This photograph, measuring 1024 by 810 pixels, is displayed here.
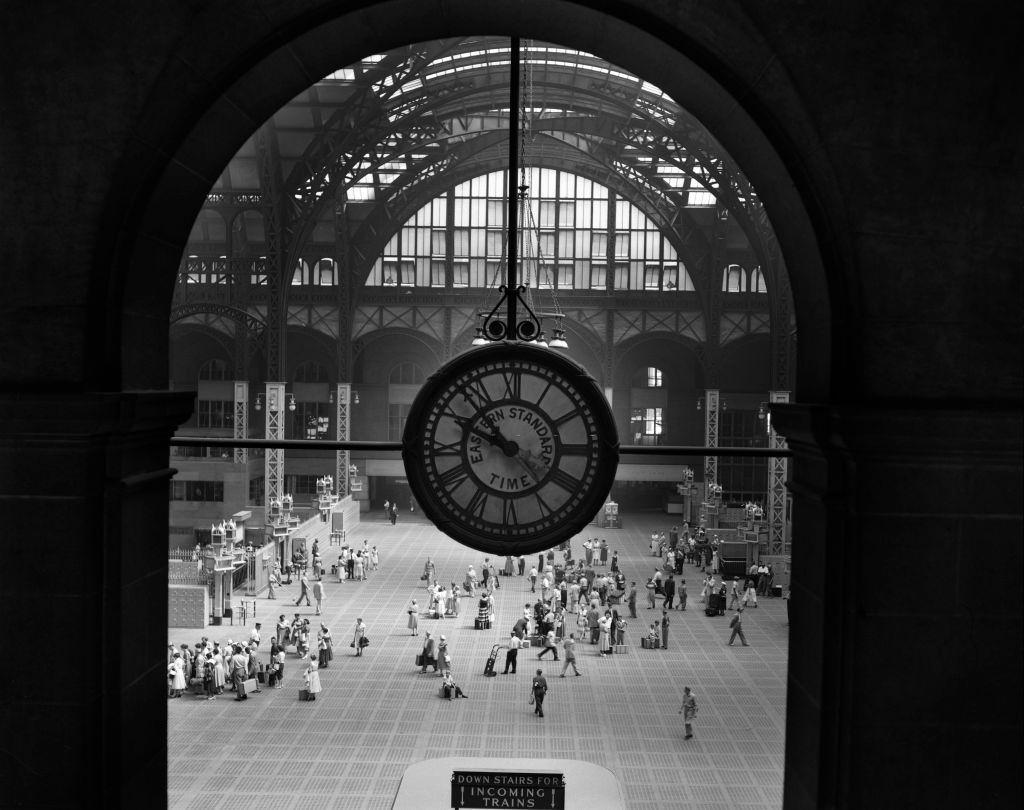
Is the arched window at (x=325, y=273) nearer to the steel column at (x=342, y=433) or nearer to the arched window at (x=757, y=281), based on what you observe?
the steel column at (x=342, y=433)

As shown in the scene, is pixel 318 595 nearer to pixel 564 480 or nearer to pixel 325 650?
pixel 325 650

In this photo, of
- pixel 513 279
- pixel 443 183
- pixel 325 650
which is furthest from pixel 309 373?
pixel 513 279

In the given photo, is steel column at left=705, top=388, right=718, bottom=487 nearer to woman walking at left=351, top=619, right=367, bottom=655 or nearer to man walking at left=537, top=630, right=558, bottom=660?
man walking at left=537, top=630, right=558, bottom=660

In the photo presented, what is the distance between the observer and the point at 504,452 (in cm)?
349

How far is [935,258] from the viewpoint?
3.10 metres

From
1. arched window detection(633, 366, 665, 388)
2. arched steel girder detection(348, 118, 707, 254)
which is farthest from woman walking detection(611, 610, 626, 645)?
arched window detection(633, 366, 665, 388)

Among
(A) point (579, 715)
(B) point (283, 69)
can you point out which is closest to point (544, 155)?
(A) point (579, 715)

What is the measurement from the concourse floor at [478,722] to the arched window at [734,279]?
20621 millimetres

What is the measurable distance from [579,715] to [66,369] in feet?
47.8

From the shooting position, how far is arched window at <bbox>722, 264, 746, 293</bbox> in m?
42.1

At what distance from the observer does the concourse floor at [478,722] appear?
1332 cm

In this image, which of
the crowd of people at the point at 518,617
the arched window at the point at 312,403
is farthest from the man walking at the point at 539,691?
the arched window at the point at 312,403

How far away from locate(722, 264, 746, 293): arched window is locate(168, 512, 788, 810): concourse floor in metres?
20.6

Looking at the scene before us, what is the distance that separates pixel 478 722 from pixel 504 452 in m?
13.5
